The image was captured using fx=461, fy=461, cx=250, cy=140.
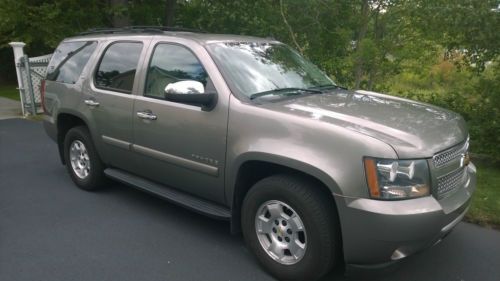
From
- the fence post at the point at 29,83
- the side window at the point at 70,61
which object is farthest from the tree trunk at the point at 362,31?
the fence post at the point at 29,83

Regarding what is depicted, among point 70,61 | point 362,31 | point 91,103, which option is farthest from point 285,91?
point 362,31

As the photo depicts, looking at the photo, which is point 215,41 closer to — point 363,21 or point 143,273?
point 143,273

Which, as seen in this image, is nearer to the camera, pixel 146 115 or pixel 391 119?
pixel 391 119

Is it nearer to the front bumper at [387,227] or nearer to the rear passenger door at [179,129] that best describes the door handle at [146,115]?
the rear passenger door at [179,129]

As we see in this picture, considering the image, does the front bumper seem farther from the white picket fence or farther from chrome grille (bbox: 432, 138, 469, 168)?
the white picket fence

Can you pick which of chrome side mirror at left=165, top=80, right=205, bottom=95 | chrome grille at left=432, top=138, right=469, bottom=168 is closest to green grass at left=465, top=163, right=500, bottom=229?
chrome grille at left=432, top=138, right=469, bottom=168

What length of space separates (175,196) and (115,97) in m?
1.26

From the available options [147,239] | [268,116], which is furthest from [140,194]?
[268,116]

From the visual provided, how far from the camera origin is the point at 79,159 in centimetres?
561

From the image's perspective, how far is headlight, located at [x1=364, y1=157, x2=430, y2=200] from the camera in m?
2.94

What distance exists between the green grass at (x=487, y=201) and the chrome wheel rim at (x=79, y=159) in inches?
167

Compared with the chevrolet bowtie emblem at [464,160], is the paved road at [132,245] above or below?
below

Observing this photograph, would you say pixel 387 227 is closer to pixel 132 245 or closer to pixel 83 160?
pixel 132 245

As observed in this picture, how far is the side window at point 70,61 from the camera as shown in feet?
17.6
